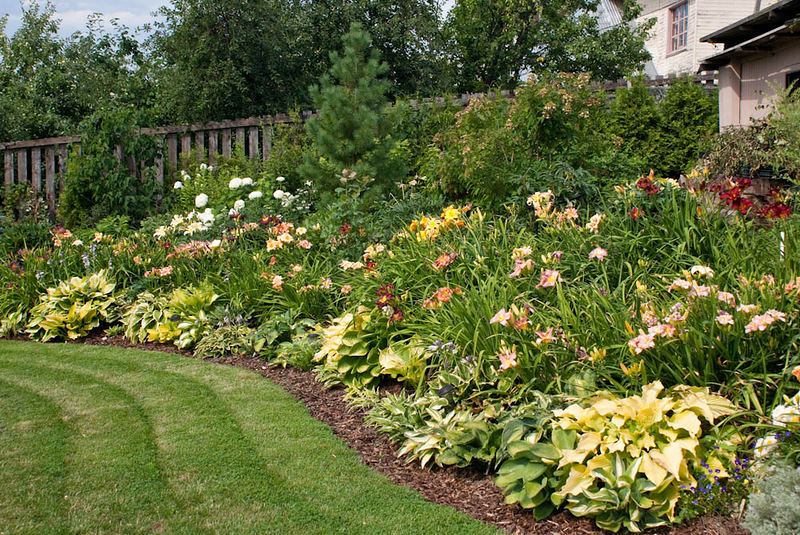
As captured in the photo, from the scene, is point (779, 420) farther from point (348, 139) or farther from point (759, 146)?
point (759, 146)

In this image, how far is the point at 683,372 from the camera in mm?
3166

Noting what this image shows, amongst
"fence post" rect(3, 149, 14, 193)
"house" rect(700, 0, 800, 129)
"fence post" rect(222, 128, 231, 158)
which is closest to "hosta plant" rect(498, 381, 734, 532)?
"house" rect(700, 0, 800, 129)

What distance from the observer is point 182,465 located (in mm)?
3359

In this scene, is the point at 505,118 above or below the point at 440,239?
above

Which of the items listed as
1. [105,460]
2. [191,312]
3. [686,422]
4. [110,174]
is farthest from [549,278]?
[110,174]

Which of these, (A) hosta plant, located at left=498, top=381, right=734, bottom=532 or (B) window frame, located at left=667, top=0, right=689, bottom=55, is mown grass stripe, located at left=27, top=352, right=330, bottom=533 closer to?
(A) hosta plant, located at left=498, top=381, right=734, bottom=532

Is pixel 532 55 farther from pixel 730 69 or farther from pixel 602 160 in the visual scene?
pixel 602 160

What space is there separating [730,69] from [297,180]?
729 centimetres

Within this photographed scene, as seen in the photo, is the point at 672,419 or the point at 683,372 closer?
the point at 672,419

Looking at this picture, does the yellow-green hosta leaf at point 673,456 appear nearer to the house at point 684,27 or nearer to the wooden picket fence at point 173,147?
the wooden picket fence at point 173,147

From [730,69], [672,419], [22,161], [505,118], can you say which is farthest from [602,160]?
[22,161]

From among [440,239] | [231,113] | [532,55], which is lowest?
[440,239]

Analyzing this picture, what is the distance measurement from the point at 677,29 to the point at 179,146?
1806cm

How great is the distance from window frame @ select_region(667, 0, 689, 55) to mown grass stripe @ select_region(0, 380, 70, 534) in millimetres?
22626
